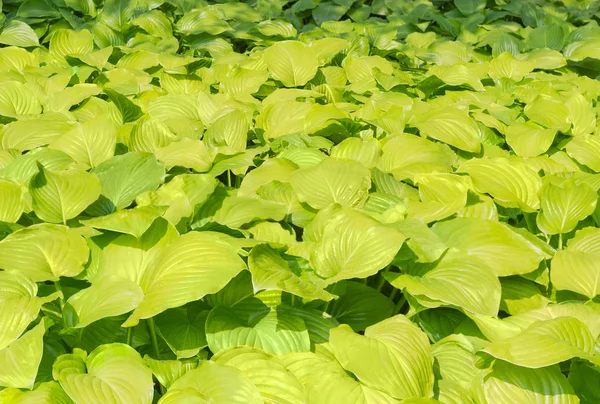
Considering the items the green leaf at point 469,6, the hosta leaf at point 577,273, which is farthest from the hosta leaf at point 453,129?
the green leaf at point 469,6

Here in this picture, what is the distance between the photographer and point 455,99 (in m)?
2.87

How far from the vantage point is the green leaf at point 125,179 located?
6.14 feet

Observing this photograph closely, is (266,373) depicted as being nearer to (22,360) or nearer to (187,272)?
(187,272)

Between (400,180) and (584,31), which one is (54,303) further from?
(584,31)

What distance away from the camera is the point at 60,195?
Result: 1782 mm

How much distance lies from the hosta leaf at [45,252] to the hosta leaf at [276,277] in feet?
1.48

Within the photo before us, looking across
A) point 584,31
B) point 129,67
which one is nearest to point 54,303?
point 129,67

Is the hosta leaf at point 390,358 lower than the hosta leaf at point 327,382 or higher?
higher

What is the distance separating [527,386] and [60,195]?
1.30m

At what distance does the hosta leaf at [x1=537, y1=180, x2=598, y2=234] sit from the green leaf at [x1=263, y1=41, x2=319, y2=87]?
1414mm

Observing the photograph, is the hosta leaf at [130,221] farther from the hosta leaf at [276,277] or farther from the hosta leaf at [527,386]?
the hosta leaf at [527,386]

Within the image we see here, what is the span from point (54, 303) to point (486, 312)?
105 centimetres

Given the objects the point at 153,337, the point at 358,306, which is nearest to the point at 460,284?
the point at 358,306

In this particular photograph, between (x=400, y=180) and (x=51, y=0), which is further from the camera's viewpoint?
(x=51, y=0)
